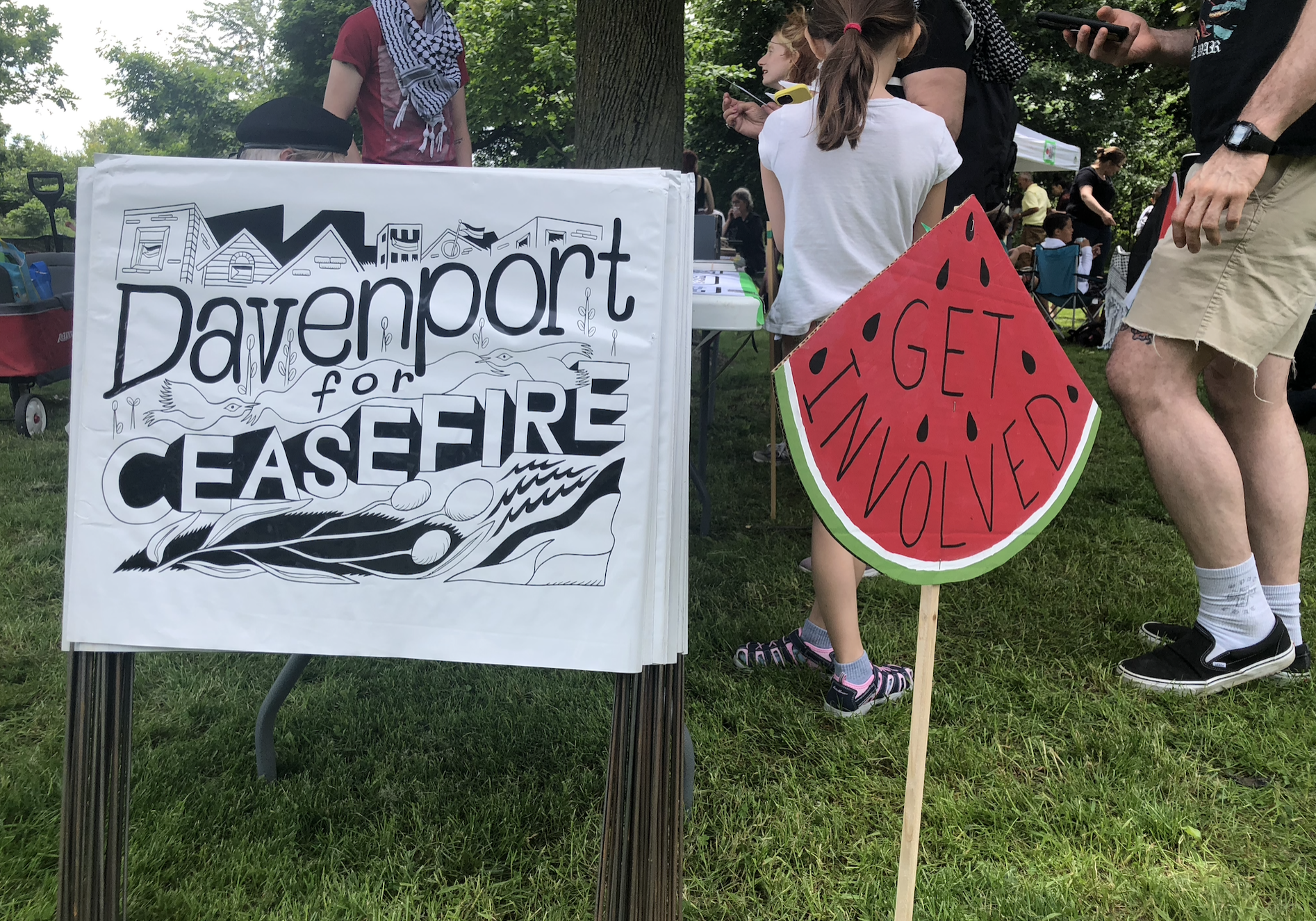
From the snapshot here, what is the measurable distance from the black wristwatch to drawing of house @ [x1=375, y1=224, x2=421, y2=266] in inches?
68.4

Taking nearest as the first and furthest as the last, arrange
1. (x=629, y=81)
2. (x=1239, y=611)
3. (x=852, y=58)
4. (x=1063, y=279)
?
1. (x=852, y=58)
2. (x=1239, y=611)
3. (x=629, y=81)
4. (x=1063, y=279)

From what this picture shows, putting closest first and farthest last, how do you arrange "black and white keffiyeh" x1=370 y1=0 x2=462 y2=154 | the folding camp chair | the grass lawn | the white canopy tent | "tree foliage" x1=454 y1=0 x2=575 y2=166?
1. the grass lawn
2. "black and white keffiyeh" x1=370 y1=0 x2=462 y2=154
3. the white canopy tent
4. the folding camp chair
5. "tree foliage" x1=454 y1=0 x2=575 y2=166

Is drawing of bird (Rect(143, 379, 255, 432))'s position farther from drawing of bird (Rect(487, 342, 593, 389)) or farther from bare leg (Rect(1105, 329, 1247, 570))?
bare leg (Rect(1105, 329, 1247, 570))

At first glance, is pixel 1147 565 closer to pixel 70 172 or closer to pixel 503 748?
pixel 503 748

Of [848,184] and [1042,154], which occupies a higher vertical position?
[1042,154]

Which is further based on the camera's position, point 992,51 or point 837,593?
point 992,51

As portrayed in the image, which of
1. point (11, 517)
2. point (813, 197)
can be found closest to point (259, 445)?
point (813, 197)

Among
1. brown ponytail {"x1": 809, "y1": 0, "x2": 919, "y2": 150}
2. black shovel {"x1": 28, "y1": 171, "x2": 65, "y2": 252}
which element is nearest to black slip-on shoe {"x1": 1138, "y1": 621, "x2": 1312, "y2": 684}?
brown ponytail {"x1": 809, "y1": 0, "x2": 919, "y2": 150}

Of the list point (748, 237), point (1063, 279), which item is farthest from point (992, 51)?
point (748, 237)

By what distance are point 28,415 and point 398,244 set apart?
4698 mm

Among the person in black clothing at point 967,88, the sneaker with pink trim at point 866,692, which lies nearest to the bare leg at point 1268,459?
the person in black clothing at point 967,88

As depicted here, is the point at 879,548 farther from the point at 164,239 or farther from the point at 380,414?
the point at 164,239

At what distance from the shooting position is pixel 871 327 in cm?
124

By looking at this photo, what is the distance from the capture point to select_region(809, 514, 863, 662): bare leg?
2.06m
